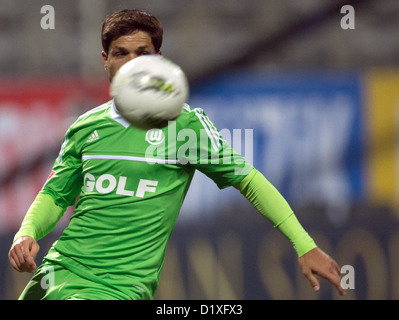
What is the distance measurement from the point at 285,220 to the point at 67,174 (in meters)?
0.93

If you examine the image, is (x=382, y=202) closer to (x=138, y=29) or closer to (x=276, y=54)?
(x=276, y=54)

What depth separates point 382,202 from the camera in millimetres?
7340

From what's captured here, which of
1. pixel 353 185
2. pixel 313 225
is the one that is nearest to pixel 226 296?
pixel 313 225

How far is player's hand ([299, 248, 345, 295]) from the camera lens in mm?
3028

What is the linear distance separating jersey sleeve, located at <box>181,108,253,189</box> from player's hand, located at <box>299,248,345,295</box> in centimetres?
43

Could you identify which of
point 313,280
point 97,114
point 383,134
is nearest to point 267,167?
point 383,134

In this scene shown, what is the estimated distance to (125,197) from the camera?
3.22m

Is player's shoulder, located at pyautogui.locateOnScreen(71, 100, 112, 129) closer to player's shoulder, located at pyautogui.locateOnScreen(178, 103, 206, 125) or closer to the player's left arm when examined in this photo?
player's shoulder, located at pyautogui.locateOnScreen(178, 103, 206, 125)

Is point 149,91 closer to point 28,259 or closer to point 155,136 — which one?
point 155,136

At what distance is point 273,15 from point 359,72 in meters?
1.26

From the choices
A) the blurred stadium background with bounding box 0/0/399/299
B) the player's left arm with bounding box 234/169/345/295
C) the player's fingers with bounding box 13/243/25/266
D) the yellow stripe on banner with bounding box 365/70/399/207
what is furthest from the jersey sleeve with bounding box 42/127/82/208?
the yellow stripe on banner with bounding box 365/70/399/207

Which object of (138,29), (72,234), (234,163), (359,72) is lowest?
(72,234)
